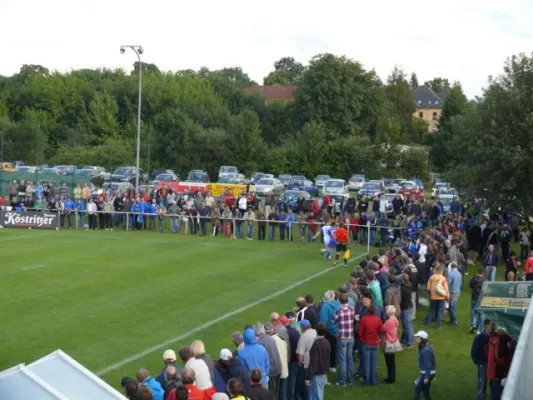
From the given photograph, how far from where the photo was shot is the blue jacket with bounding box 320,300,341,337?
47.5 ft

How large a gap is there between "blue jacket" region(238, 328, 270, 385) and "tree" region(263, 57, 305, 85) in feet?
445

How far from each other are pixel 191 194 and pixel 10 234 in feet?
28.0

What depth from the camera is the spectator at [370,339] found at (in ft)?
46.4

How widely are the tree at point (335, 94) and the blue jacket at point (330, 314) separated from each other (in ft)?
193

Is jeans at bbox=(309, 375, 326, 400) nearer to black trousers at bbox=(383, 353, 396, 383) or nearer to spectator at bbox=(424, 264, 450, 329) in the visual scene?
black trousers at bbox=(383, 353, 396, 383)

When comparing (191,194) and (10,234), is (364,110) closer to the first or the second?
(191,194)

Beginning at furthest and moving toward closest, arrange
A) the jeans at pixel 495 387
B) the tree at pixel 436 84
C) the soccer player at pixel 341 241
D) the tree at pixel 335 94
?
1. the tree at pixel 436 84
2. the tree at pixel 335 94
3. the soccer player at pixel 341 241
4. the jeans at pixel 495 387

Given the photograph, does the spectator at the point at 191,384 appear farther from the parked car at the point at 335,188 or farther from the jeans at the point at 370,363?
the parked car at the point at 335,188

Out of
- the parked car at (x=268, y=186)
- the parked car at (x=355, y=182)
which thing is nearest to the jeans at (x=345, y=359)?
the parked car at (x=268, y=186)

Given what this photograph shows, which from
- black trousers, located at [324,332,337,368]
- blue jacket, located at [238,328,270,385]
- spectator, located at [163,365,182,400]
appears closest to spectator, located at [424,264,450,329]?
black trousers, located at [324,332,337,368]

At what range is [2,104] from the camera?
8225cm

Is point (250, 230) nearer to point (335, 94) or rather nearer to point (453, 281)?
point (453, 281)

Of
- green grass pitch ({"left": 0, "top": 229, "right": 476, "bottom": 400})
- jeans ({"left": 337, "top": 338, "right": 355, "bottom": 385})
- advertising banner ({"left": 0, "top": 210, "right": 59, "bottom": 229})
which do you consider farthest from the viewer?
advertising banner ({"left": 0, "top": 210, "right": 59, "bottom": 229})

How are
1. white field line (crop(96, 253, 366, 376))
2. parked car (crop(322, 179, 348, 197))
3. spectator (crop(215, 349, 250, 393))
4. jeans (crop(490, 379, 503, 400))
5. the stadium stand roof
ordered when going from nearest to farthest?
the stadium stand roof < spectator (crop(215, 349, 250, 393)) < jeans (crop(490, 379, 503, 400)) < white field line (crop(96, 253, 366, 376)) < parked car (crop(322, 179, 348, 197))
